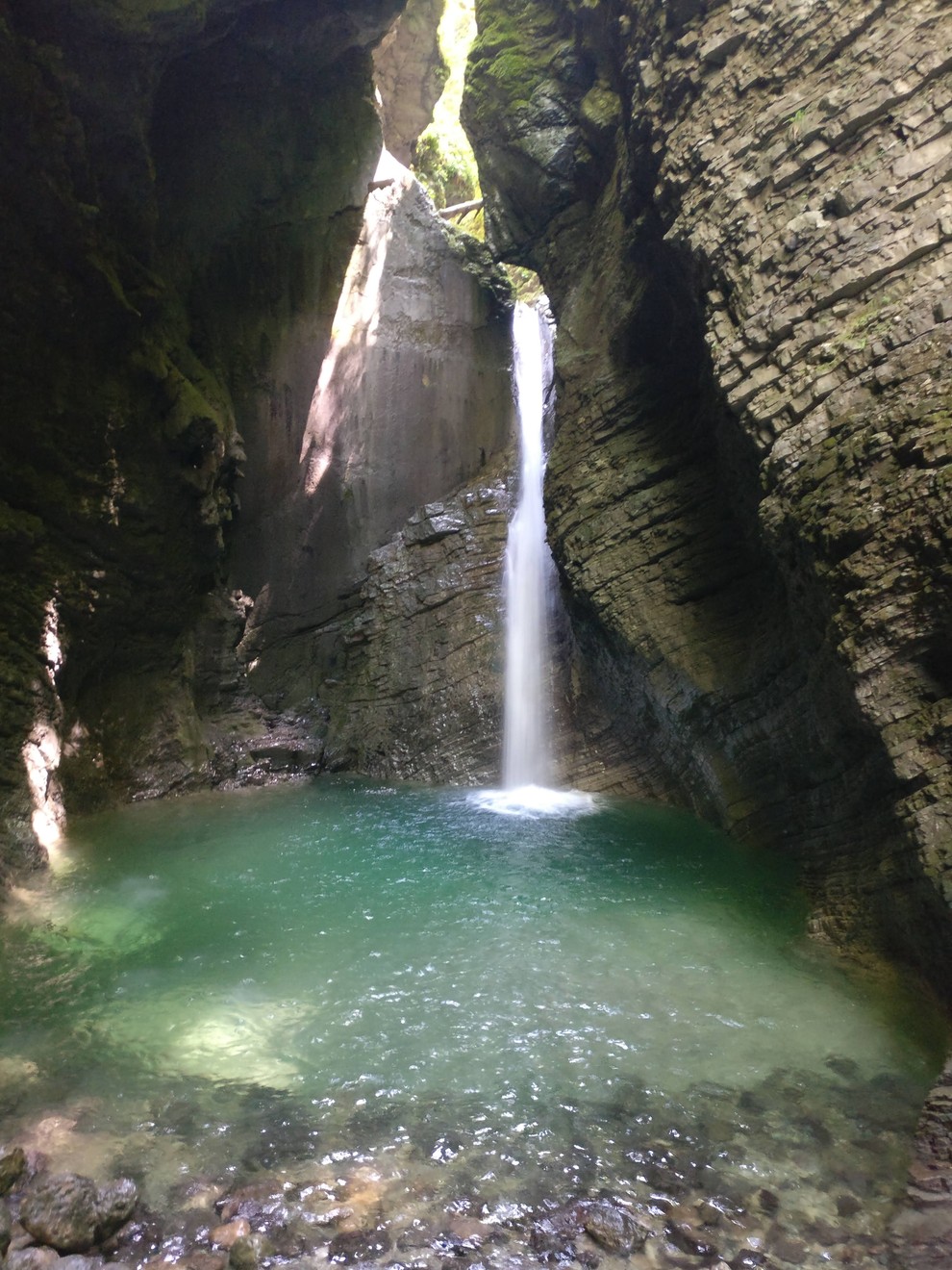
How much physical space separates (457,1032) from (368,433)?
12617 mm

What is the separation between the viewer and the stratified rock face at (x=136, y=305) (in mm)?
7320

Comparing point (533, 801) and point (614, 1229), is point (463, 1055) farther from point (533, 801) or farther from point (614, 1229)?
point (533, 801)

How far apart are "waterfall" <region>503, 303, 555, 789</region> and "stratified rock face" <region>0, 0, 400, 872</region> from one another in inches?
181

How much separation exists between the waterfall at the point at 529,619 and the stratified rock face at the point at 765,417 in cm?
114

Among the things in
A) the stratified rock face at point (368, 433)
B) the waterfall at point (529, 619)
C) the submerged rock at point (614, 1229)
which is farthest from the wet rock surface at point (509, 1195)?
the stratified rock face at point (368, 433)

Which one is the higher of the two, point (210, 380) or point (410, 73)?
point (410, 73)

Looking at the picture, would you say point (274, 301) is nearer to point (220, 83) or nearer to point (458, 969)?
point (220, 83)

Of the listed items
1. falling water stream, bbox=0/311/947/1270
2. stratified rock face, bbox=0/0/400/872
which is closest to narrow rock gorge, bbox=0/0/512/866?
stratified rock face, bbox=0/0/400/872

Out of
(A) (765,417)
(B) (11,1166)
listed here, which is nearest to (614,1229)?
(B) (11,1166)

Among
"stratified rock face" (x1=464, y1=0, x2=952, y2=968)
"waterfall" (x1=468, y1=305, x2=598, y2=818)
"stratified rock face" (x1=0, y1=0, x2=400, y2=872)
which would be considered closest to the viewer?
"stratified rock face" (x1=464, y1=0, x2=952, y2=968)

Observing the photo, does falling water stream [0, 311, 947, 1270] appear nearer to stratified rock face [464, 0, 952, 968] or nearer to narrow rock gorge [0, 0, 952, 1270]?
narrow rock gorge [0, 0, 952, 1270]

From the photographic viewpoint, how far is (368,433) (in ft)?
50.7

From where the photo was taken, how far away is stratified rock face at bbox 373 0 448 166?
17312 mm

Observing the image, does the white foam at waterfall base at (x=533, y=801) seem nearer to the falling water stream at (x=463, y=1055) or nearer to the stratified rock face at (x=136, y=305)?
the falling water stream at (x=463, y=1055)
